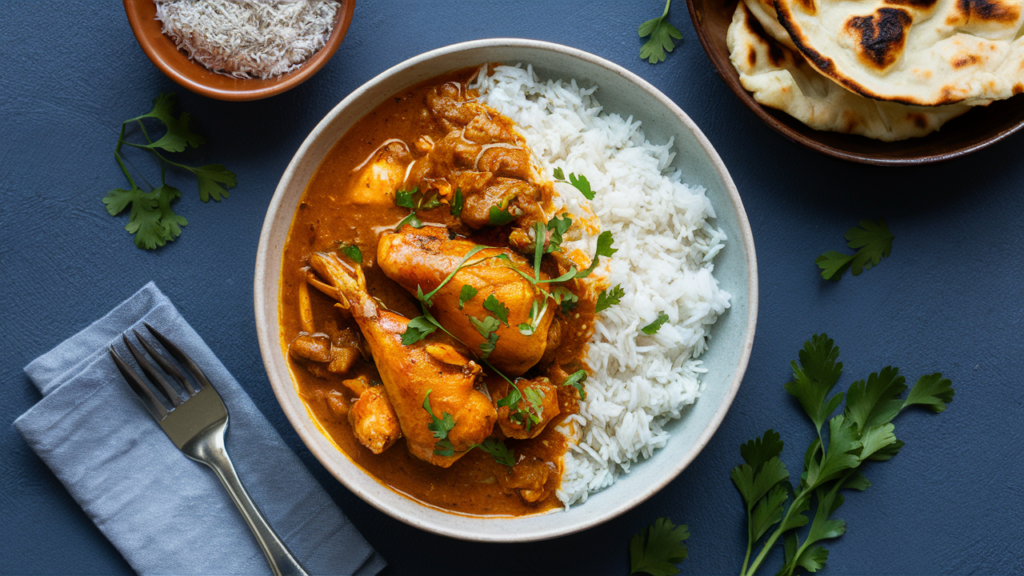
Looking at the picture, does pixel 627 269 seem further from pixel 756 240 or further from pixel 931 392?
pixel 931 392

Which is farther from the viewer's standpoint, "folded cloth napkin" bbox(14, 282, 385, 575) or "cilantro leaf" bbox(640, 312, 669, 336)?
"folded cloth napkin" bbox(14, 282, 385, 575)

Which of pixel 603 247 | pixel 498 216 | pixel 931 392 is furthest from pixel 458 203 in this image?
pixel 931 392

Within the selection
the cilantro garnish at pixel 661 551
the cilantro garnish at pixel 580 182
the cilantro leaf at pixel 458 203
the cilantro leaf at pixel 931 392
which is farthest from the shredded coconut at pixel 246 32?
the cilantro leaf at pixel 931 392

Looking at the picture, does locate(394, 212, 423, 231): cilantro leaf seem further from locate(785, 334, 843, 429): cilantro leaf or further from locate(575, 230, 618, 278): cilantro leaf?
locate(785, 334, 843, 429): cilantro leaf

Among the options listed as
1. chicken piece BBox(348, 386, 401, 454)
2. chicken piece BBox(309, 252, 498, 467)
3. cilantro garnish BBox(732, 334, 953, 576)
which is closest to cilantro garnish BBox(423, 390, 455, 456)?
chicken piece BBox(309, 252, 498, 467)

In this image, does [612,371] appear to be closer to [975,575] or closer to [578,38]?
[578,38]

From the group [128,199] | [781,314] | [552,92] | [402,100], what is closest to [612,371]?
[781,314]

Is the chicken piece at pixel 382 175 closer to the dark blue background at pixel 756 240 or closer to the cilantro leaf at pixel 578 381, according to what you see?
the dark blue background at pixel 756 240
